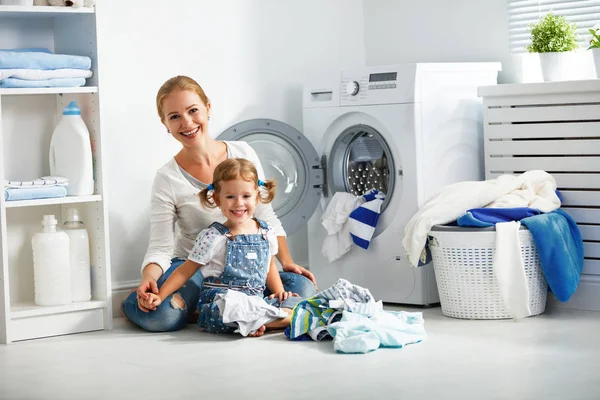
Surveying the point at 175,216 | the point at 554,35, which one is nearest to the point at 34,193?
the point at 175,216

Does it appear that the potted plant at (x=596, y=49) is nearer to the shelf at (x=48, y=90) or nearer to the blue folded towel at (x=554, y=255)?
the blue folded towel at (x=554, y=255)

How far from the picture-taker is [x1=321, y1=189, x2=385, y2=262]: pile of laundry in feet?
12.3

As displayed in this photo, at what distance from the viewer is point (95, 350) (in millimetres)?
3020

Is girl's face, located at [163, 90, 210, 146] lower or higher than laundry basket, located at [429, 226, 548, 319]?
higher

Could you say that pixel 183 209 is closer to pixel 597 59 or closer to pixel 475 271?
pixel 475 271

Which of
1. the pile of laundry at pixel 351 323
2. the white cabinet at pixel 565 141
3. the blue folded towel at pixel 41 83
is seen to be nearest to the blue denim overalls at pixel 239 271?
the pile of laundry at pixel 351 323

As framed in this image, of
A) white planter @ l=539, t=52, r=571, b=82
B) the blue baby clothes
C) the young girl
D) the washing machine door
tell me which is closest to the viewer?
the blue baby clothes

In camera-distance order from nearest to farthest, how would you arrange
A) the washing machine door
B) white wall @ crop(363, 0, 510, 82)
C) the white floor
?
the white floor, the washing machine door, white wall @ crop(363, 0, 510, 82)

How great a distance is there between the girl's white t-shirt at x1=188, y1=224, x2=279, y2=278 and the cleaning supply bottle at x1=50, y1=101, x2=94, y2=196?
0.44m

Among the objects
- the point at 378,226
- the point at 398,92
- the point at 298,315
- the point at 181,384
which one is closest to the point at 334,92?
the point at 398,92

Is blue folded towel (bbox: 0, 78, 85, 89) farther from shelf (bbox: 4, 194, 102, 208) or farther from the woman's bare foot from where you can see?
the woman's bare foot

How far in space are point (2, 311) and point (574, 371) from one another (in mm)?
1867

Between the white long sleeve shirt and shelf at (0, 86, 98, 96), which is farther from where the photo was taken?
the white long sleeve shirt

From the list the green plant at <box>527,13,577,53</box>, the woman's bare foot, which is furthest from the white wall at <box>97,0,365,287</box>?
the green plant at <box>527,13,577,53</box>
